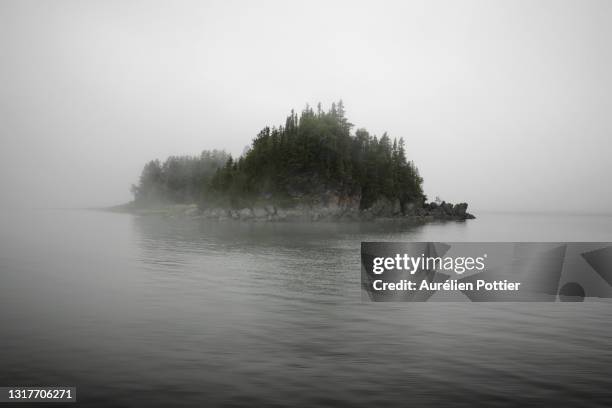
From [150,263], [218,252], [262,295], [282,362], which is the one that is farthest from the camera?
[218,252]

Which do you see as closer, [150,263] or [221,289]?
[221,289]

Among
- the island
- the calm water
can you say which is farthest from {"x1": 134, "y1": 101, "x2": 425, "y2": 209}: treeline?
the calm water

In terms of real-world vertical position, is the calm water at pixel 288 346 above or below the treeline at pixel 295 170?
below

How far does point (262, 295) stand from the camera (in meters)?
24.5

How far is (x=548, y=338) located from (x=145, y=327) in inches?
659

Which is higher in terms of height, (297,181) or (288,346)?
(297,181)

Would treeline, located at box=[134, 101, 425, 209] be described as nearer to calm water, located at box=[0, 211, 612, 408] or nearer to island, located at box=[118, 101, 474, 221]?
island, located at box=[118, 101, 474, 221]

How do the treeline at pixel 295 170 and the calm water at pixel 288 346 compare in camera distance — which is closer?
the calm water at pixel 288 346

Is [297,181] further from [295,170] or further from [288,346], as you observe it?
[288,346]

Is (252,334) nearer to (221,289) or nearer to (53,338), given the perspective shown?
(53,338)

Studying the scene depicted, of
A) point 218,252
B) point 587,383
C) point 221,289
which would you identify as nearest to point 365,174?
point 218,252

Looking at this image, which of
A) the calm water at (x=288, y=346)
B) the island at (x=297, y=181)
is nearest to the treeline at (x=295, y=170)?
the island at (x=297, y=181)

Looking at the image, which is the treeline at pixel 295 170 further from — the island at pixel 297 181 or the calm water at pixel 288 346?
the calm water at pixel 288 346

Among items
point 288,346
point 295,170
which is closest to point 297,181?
point 295,170
